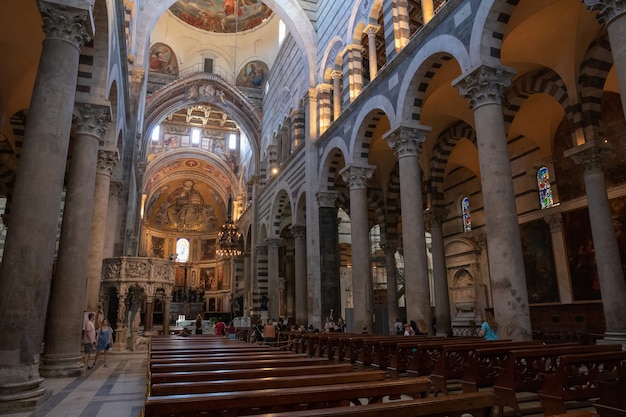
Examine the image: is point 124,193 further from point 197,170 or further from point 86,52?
point 197,170

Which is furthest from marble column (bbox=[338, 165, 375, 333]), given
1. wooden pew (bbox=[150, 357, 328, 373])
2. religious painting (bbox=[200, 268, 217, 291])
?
religious painting (bbox=[200, 268, 217, 291])

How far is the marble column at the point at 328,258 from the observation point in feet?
50.8

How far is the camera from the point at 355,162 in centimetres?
1368

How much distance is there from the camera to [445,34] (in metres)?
9.44

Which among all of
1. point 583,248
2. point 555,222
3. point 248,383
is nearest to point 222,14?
point 555,222

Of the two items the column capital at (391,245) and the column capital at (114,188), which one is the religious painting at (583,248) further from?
the column capital at (114,188)

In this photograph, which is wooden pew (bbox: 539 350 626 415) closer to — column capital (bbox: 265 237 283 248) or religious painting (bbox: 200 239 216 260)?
column capital (bbox: 265 237 283 248)

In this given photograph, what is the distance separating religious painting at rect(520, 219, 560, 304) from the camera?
1387cm

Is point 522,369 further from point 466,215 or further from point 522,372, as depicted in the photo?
point 466,215

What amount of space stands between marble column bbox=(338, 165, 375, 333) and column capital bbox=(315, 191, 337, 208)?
2.38m

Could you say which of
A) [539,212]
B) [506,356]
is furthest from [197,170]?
[506,356]

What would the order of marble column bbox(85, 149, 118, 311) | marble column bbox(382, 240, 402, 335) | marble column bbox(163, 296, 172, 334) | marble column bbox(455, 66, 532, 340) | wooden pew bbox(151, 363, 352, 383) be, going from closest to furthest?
wooden pew bbox(151, 363, 352, 383) → marble column bbox(455, 66, 532, 340) → marble column bbox(85, 149, 118, 311) → marble column bbox(163, 296, 172, 334) → marble column bbox(382, 240, 402, 335)

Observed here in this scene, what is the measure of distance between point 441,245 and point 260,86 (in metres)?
19.0

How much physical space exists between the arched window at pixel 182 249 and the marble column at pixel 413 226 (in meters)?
35.1
